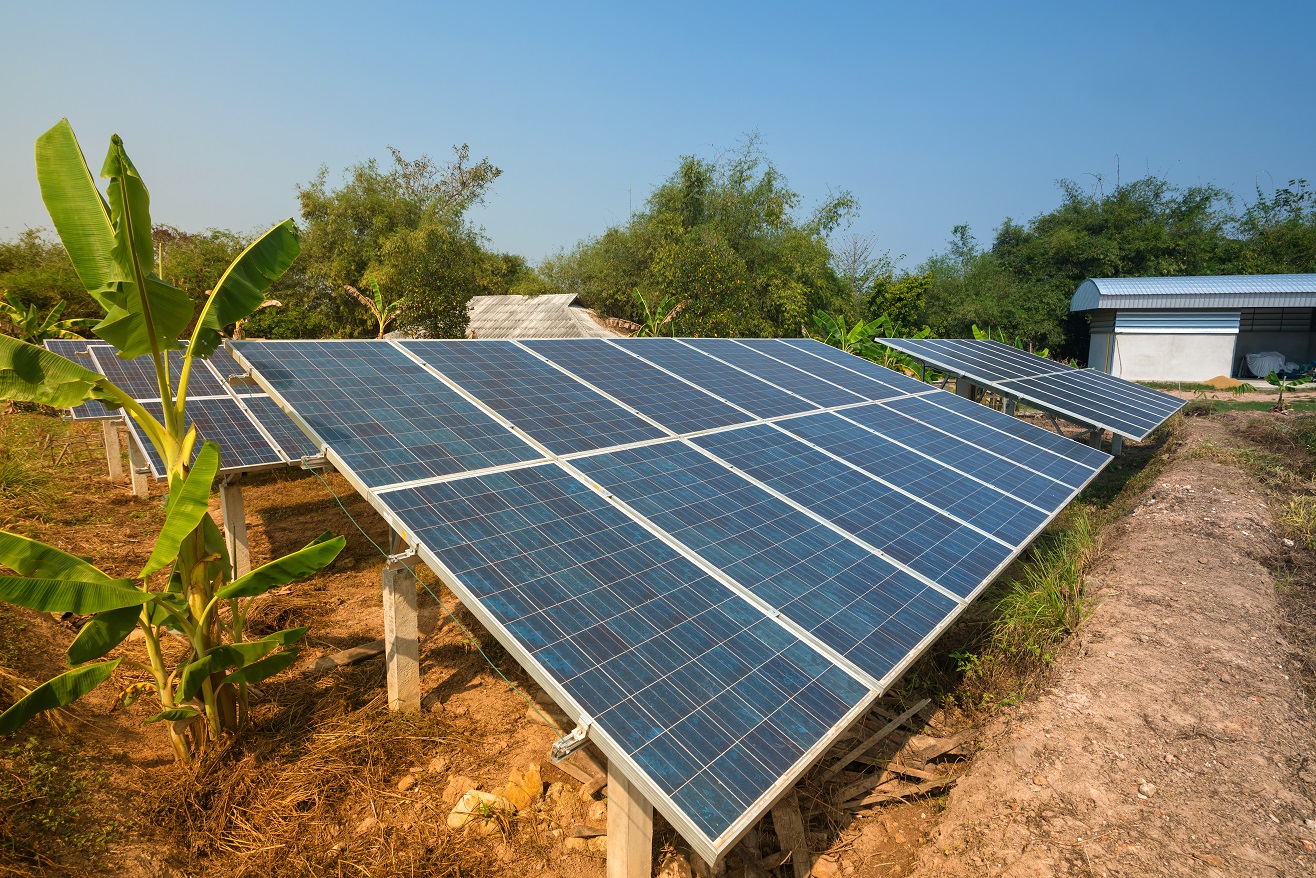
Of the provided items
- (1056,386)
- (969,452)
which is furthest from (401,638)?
(1056,386)

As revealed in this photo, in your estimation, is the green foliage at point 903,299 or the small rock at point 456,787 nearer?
the small rock at point 456,787

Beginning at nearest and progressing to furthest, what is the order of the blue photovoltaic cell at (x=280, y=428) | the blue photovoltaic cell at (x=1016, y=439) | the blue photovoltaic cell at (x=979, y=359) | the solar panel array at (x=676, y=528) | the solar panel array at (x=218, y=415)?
the solar panel array at (x=676, y=528)
the solar panel array at (x=218, y=415)
the blue photovoltaic cell at (x=1016, y=439)
the blue photovoltaic cell at (x=280, y=428)
the blue photovoltaic cell at (x=979, y=359)

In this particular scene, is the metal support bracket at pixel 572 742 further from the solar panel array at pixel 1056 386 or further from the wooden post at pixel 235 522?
the solar panel array at pixel 1056 386

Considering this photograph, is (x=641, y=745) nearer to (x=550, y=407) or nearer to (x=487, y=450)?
(x=487, y=450)

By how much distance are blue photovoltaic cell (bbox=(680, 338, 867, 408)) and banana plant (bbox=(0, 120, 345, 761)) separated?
22.4 ft

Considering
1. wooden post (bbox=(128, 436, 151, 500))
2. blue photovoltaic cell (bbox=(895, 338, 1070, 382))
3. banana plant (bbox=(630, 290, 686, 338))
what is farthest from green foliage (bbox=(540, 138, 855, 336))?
wooden post (bbox=(128, 436, 151, 500))

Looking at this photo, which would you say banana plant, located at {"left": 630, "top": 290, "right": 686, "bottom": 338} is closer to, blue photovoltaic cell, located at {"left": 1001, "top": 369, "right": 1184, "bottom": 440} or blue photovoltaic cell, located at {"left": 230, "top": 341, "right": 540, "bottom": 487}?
blue photovoltaic cell, located at {"left": 1001, "top": 369, "right": 1184, "bottom": 440}

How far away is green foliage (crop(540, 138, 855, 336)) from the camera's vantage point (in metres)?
27.5

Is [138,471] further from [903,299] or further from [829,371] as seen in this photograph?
[903,299]

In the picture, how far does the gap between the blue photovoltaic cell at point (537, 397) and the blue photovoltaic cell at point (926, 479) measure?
2400mm

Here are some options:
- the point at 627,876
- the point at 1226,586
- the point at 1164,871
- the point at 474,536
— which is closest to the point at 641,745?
the point at 627,876

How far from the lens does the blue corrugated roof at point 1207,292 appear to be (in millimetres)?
29656

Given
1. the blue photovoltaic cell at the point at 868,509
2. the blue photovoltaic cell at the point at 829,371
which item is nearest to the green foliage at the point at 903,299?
the blue photovoltaic cell at the point at 829,371

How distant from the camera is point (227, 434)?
9.74m
